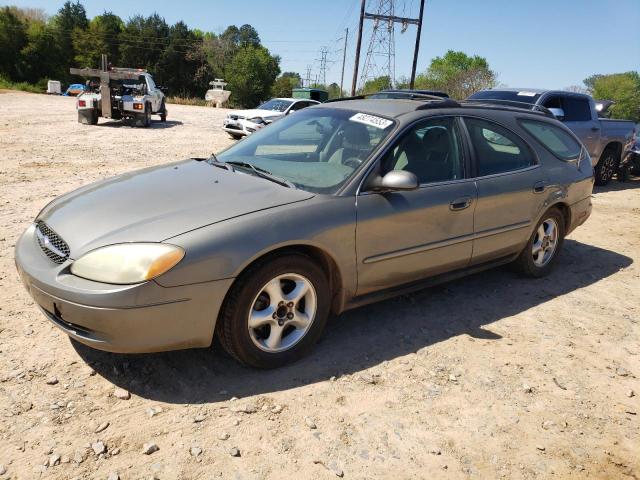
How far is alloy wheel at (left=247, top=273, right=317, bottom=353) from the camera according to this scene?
2949 mm

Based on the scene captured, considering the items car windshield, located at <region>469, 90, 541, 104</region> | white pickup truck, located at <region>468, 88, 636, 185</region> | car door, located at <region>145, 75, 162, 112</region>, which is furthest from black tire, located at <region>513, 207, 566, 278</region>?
car door, located at <region>145, 75, 162, 112</region>

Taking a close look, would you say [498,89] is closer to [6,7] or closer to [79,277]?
[79,277]

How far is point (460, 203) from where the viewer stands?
380 cm

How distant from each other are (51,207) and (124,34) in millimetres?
71368

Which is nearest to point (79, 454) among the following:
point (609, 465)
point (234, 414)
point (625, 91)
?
point (234, 414)

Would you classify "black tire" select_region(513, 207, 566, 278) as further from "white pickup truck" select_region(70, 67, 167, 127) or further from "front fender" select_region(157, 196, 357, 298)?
"white pickup truck" select_region(70, 67, 167, 127)

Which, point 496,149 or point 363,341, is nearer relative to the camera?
point 363,341

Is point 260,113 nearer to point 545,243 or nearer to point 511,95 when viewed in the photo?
point 511,95

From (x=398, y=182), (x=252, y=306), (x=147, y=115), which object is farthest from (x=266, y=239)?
(x=147, y=115)

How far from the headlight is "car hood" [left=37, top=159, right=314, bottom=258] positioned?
0.06 meters

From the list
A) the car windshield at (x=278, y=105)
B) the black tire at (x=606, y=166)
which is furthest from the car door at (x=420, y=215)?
the car windshield at (x=278, y=105)

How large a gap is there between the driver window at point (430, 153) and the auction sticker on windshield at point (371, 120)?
172 millimetres

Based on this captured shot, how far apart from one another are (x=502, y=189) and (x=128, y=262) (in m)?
2.97

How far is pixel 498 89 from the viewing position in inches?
383
